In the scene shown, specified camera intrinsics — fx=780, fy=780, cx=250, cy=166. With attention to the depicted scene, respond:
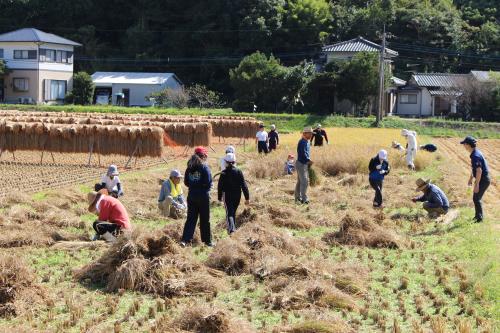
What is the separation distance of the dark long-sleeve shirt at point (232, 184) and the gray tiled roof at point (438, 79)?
1734 inches

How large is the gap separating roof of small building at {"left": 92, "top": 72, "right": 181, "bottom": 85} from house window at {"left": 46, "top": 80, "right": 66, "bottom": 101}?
244cm

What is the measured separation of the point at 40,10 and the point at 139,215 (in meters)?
56.1

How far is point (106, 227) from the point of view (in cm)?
1117

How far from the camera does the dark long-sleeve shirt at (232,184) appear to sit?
12.2 meters

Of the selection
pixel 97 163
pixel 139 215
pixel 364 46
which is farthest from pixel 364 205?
pixel 364 46

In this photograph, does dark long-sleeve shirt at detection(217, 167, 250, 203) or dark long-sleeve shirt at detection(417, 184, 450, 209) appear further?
dark long-sleeve shirt at detection(417, 184, 450, 209)

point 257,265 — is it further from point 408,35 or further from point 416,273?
point 408,35

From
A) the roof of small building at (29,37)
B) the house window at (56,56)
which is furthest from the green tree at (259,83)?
the house window at (56,56)

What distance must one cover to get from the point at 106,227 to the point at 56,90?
5019 centimetres

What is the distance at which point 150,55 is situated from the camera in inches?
2496

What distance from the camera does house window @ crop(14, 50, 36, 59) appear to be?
190 feet

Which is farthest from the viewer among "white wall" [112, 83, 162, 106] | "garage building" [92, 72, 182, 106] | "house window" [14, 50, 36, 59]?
"white wall" [112, 83, 162, 106]

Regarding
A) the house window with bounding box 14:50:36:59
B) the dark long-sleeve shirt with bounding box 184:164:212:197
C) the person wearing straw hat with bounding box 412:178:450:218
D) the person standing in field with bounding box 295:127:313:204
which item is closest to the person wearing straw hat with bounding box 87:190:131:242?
the dark long-sleeve shirt with bounding box 184:164:212:197

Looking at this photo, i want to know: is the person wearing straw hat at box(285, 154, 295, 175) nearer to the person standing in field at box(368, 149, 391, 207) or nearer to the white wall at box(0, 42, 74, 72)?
the person standing in field at box(368, 149, 391, 207)
